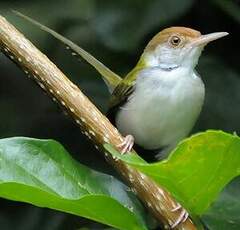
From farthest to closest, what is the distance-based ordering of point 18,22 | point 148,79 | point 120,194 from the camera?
point 18,22
point 148,79
point 120,194

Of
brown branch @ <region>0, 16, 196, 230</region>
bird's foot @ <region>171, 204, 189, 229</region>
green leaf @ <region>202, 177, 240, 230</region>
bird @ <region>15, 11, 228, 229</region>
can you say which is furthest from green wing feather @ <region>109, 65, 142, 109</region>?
bird's foot @ <region>171, 204, 189, 229</region>

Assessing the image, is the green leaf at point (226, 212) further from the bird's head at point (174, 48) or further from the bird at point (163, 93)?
the bird's head at point (174, 48)

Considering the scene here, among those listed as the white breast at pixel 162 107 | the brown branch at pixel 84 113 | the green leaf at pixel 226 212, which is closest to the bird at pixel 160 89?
the white breast at pixel 162 107

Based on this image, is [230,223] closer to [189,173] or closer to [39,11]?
[189,173]

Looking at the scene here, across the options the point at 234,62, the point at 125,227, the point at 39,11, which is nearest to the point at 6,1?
the point at 39,11

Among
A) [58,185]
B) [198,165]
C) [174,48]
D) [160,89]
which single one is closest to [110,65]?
[174,48]
